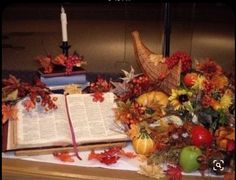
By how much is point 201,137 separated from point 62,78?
1.50ft

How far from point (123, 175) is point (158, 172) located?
7 cm

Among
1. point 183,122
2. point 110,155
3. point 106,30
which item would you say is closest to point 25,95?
point 110,155

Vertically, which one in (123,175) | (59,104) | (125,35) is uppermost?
(125,35)

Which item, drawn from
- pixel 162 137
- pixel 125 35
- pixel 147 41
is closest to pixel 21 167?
pixel 162 137

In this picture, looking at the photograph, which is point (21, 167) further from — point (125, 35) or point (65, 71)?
point (125, 35)

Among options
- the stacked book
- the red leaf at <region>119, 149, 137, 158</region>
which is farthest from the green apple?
the stacked book

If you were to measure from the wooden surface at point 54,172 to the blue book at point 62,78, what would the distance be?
1.06ft

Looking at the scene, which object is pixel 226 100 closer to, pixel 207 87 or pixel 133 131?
pixel 207 87

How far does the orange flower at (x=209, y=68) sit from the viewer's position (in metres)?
0.90

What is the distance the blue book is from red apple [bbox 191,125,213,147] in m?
0.41

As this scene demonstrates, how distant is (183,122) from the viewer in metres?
0.79

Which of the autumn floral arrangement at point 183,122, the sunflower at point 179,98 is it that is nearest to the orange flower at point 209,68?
the autumn floral arrangement at point 183,122

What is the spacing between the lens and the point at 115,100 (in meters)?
0.90

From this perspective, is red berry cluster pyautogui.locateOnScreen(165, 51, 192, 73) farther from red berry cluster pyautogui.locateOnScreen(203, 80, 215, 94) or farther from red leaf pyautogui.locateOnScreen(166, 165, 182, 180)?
red leaf pyautogui.locateOnScreen(166, 165, 182, 180)
